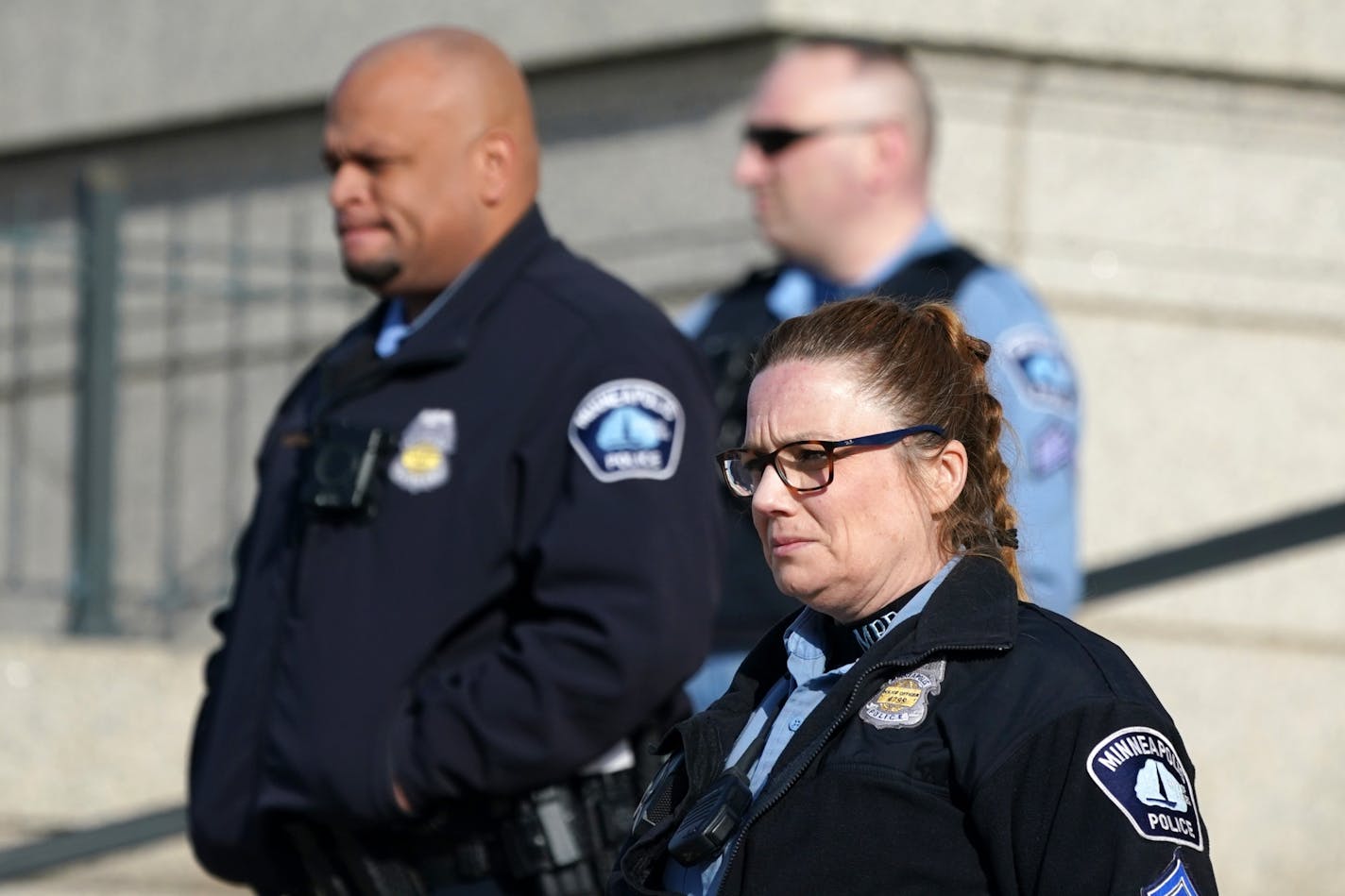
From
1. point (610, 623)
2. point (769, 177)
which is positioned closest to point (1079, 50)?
point (769, 177)

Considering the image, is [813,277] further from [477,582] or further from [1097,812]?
[1097,812]

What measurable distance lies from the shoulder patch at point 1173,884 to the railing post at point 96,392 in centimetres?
490

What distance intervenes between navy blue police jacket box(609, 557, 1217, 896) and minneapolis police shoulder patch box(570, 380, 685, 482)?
1.24 meters

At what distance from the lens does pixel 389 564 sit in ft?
11.4

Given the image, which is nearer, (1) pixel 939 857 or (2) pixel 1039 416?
(1) pixel 939 857

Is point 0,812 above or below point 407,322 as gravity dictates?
below

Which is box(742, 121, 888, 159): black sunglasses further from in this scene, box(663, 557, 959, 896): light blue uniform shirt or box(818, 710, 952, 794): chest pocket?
box(818, 710, 952, 794): chest pocket

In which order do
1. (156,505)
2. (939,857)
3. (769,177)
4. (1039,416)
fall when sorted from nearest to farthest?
1. (939,857)
2. (1039,416)
3. (769,177)
4. (156,505)

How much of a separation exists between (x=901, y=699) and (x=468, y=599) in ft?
4.50

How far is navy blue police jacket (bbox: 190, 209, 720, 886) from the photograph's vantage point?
3.37 metres

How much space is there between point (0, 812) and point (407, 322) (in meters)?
2.78

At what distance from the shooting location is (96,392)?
6.59 metres

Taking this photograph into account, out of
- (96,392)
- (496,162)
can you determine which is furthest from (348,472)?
(96,392)

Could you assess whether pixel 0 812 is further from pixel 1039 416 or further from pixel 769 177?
pixel 1039 416
